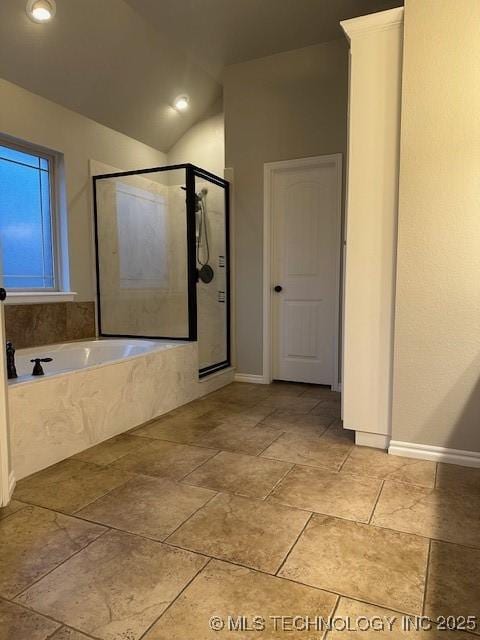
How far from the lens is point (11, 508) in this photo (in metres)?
1.80

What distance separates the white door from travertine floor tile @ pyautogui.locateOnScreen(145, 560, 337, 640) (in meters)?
2.60

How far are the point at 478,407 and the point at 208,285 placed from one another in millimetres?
2275

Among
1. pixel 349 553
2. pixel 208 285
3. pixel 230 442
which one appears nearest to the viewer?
pixel 349 553

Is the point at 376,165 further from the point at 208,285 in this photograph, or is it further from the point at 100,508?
the point at 100,508

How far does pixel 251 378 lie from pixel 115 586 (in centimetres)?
280

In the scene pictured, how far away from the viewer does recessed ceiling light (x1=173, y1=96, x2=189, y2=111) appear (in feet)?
13.6

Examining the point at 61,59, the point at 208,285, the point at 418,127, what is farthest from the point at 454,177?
the point at 61,59

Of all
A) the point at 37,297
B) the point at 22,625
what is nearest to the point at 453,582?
the point at 22,625

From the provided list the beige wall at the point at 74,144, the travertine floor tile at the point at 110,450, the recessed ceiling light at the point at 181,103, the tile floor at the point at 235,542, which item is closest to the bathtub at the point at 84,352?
the beige wall at the point at 74,144

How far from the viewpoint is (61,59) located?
10.1 ft

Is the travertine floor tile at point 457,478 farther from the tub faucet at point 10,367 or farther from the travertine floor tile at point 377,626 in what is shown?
the tub faucet at point 10,367

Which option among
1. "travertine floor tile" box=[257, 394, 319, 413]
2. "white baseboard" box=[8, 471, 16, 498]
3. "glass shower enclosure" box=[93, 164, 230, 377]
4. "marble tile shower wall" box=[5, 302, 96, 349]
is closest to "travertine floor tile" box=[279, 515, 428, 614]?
"white baseboard" box=[8, 471, 16, 498]

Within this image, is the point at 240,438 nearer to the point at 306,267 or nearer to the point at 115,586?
the point at 115,586

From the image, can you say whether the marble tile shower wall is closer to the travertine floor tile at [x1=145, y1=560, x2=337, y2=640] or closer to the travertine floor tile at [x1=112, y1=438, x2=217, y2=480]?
the travertine floor tile at [x1=112, y1=438, x2=217, y2=480]
